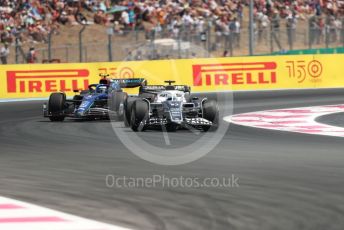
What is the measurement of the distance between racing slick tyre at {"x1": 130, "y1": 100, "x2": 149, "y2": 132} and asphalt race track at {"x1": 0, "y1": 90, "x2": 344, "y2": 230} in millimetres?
338

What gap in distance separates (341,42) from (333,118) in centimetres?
1656

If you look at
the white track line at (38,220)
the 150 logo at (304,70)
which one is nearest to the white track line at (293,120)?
the 150 logo at (304,70)

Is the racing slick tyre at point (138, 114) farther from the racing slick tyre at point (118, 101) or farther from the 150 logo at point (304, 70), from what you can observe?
the 150 logo at point (304, 70)

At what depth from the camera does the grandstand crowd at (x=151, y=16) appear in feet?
102

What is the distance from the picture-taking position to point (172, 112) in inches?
613

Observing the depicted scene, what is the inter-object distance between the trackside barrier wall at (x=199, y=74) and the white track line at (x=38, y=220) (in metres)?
20.4

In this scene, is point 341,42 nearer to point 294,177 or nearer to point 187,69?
point 187,69

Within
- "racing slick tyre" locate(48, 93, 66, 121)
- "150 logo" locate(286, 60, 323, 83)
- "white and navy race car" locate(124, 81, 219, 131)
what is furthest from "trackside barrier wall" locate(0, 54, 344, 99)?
"white and navy race car" locate(124, 81, 219, 131)

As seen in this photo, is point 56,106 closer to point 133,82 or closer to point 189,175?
point 133,82

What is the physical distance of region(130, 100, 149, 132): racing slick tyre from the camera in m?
15.6

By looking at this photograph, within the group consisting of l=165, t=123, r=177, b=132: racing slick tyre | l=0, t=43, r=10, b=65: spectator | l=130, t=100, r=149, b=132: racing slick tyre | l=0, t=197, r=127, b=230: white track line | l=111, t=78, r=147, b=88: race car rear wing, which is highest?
l=0, t=43, r=10, b=65: spectator

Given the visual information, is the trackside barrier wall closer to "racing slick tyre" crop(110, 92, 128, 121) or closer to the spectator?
the spectator

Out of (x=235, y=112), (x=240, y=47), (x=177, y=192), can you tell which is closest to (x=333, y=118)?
(x=235, y=112)

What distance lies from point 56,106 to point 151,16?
605 inches
